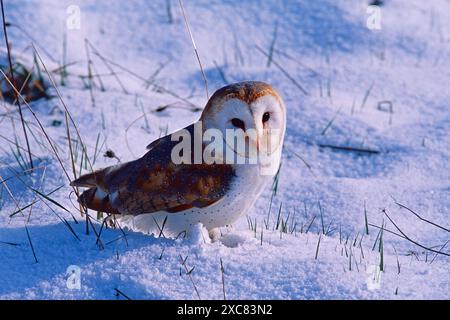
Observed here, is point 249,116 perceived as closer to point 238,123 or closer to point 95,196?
point 238,123

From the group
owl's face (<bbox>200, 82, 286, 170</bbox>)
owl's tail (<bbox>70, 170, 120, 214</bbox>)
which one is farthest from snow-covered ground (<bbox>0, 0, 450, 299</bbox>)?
owl's face (<bbox>200, 82, 286, 170</bbox>)

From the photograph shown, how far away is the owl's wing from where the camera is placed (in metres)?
2.89

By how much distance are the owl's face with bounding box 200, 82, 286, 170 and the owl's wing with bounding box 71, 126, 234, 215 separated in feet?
0.43

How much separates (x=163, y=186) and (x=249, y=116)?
1.38 feet

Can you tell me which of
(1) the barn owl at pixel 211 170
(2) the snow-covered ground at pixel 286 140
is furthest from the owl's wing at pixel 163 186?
(2) the snow-covered ground at pixel 286 140

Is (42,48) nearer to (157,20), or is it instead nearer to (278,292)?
(157,20)

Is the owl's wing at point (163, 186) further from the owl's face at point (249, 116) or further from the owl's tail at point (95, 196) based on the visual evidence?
the owl's face at point (249, 116)

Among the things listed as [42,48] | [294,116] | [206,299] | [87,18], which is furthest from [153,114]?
[206,299]

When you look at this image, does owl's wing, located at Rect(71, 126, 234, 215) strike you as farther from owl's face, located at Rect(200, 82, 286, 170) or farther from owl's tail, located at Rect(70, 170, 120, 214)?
owl's face, located at Rect(200, 82, 286, 170)

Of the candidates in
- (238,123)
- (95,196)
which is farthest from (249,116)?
(95,196)

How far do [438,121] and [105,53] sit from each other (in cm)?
239

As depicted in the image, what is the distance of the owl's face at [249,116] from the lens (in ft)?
9.30

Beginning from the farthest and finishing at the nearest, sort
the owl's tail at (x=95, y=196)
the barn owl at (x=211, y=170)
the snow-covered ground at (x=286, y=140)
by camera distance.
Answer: the owl's tail at (x=95, y=196)
the barn owl at (x=211, y=170)
the snow-covered ground at (x=286, y=140)

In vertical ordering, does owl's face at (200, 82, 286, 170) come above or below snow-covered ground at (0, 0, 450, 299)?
above
